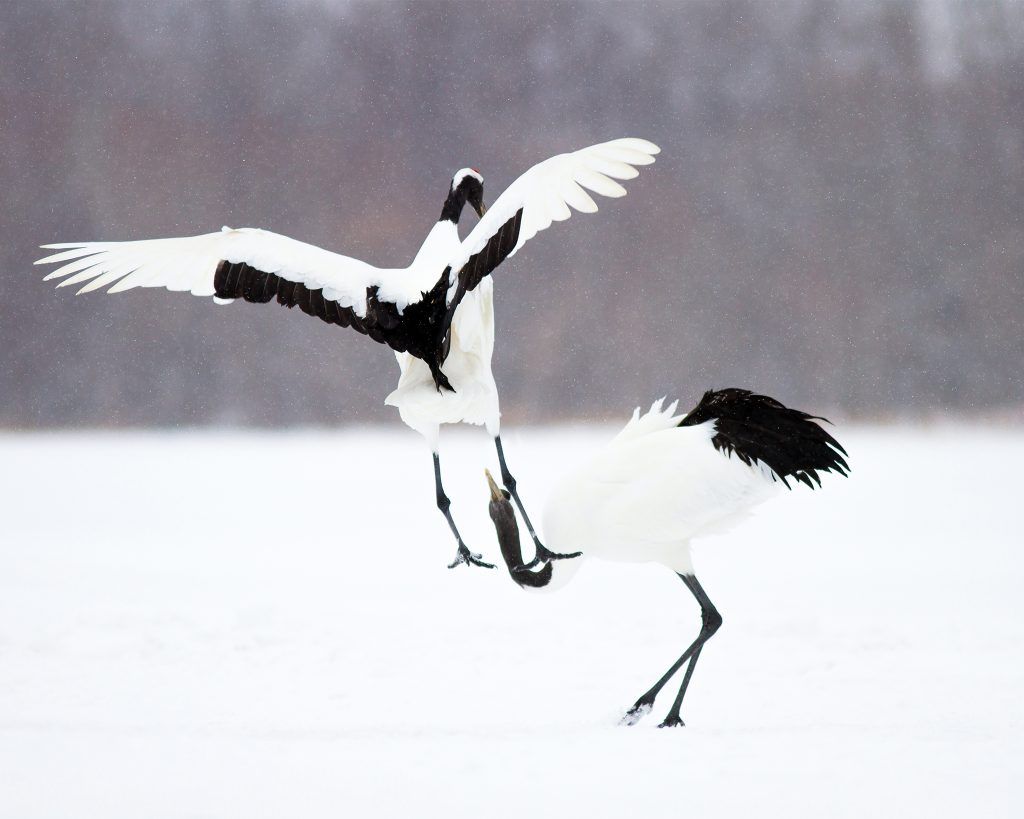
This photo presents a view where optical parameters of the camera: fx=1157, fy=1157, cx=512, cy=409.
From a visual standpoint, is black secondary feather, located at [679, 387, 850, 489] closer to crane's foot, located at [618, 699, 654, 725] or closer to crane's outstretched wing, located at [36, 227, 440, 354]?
crane's foot, located at [618, 699, 654, 725]

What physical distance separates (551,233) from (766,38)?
11.9 feet

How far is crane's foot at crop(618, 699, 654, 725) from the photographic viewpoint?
308cm

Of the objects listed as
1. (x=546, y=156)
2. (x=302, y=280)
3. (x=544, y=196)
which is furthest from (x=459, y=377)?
(x=546, y=156)

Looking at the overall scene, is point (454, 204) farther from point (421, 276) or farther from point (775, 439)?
point (775, 439)

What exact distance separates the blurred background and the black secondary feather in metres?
10.4

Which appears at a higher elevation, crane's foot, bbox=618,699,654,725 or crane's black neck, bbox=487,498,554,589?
crane's black neck, bbox=487,498,554,589

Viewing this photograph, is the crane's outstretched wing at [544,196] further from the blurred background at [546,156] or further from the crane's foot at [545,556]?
the blurred background at [546,156]

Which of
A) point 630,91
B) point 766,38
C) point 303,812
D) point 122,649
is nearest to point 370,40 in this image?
point 630,91

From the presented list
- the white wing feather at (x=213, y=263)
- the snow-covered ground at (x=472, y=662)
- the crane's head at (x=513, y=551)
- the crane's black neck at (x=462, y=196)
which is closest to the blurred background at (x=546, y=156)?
the snow-covered ground at (x=472, y=662)

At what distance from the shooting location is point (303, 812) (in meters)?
2.37

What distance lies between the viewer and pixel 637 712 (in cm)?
309

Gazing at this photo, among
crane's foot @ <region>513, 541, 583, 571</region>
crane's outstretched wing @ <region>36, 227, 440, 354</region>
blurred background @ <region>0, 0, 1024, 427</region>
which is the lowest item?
crane's foot @ <region>513, 541, 583, 571</region>

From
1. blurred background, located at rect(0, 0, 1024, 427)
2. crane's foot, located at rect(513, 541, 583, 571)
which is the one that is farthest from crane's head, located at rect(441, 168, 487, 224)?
blurred background, located at rect(0, 0, 1024, 427)

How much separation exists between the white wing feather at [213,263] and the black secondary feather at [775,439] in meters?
1.08
